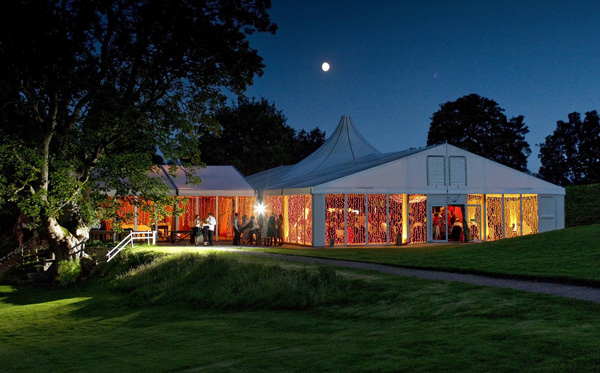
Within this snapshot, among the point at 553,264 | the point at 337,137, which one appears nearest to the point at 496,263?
the point at 553,264

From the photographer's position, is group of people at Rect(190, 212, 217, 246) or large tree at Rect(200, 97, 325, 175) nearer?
group of people at Rect(190, 212, 217, 246)

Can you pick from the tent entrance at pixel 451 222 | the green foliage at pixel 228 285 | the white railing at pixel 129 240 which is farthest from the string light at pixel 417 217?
the green foliage at pixel 228 285

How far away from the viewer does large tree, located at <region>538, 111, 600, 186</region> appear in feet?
187

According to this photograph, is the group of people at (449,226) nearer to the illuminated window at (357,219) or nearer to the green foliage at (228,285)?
the illuminated window at (357,219)

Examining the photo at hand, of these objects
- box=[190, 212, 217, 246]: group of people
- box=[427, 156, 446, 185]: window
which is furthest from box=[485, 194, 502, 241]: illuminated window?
box=[190, 212, 217, 246]: group of people

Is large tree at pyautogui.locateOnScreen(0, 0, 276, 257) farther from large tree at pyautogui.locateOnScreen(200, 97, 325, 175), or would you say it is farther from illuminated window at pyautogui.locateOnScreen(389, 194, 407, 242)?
large tree at pyautogui.locateOnScreen(200, 97, 325, 175)

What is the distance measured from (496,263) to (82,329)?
9.34 metres

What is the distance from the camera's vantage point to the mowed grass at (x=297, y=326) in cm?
675

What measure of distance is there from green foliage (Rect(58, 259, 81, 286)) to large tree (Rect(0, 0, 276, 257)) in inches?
20.3

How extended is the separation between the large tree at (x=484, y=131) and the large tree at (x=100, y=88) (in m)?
39.0

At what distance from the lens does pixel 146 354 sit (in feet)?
29.1

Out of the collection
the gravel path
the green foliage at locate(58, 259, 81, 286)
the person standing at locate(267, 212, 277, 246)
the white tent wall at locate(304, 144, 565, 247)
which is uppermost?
the white tent wall at locate(304, 144, 565, 247)

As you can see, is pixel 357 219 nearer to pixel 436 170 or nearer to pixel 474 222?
pixel 436 170

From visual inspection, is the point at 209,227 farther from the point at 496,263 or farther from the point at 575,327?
the point at 575,327
